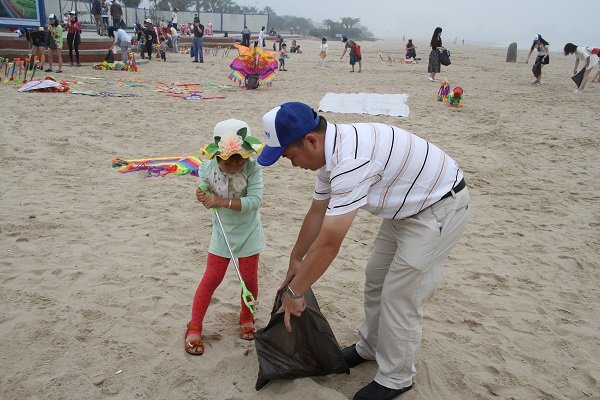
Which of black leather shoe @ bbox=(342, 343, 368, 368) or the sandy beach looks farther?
black leather shoe @ bbox=(342, 343, 368, 368)

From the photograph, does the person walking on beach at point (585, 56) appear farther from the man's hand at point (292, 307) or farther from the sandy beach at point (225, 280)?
the man's hand at point (292, 307)

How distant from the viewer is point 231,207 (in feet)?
8.61

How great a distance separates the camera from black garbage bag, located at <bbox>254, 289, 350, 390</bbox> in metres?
2.45

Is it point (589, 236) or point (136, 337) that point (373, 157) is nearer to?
point (136, 337)

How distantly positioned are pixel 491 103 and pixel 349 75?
7.09 meters

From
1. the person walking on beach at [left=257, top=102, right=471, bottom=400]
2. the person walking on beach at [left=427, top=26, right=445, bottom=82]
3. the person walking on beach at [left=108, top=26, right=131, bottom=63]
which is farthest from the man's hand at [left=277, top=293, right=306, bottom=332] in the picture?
the person walking on beach at [left=108, top=26, right=131, bottom=63]

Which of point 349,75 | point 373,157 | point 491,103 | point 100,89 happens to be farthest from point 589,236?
point 349,75

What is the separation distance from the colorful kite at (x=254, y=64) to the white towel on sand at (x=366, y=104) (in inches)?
92.0

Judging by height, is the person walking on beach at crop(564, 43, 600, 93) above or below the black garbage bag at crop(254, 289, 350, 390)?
above

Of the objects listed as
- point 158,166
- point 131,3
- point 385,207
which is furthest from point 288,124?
point 131,3

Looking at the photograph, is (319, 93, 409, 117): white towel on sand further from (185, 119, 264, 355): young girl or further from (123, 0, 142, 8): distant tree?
(123, 0, 142, 8): distant tree

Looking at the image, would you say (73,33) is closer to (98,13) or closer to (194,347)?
(98,13)

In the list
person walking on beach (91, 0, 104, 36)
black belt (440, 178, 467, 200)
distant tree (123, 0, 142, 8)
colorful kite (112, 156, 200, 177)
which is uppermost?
distant tree (123, 0, 142, 8)

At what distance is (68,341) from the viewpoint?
2791mm
